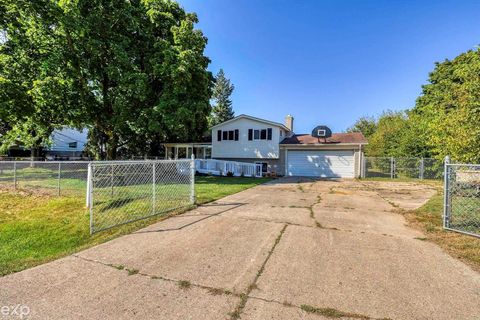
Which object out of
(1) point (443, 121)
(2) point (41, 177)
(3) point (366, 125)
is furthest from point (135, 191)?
(3) point (366, 125)

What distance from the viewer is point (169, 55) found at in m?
12.9

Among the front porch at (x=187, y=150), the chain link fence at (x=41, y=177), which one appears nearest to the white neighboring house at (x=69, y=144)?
the front porch at (x=187, y=150)

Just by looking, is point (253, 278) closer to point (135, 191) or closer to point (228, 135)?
point (135, 191)

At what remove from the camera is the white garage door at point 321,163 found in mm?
18605

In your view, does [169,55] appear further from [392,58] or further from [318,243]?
[392,58]

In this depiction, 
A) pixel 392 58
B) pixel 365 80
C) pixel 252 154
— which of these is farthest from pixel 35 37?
pixel 365 80

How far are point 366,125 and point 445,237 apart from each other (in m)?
41.9

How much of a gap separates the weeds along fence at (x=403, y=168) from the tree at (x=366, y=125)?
2103cm

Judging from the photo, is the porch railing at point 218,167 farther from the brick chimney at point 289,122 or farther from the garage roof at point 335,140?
the brick chimney at point 289,122

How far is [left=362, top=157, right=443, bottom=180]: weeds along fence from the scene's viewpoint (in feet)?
56.0

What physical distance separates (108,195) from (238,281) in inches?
231

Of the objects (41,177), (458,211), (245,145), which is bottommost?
(458,211)

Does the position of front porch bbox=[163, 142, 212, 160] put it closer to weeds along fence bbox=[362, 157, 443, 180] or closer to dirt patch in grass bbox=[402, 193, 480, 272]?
weeds along fence bbox=[362, 157, 443, 180]

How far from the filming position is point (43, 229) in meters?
5.40
